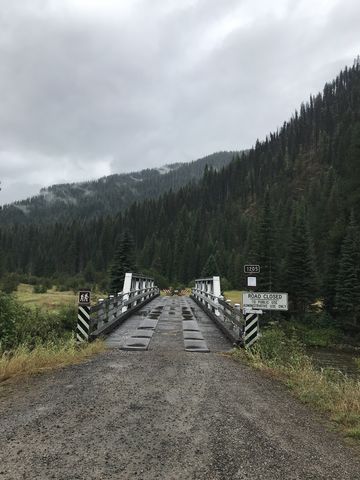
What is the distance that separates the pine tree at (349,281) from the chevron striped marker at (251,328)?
3694 cm

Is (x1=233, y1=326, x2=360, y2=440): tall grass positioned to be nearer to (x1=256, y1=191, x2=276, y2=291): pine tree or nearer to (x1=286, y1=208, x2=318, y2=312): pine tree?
(x1=256, y1=191, x2=276, y2=291): pine tree

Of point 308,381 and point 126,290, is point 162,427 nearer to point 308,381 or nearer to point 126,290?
point 308,381

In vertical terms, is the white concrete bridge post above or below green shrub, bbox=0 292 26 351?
above

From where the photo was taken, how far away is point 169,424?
18.0 ft

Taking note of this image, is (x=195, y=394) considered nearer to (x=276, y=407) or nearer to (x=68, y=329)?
(x=276, y=407)

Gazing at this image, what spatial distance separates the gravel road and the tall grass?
0.35 m

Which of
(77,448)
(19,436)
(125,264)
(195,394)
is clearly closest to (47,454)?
(77,448)

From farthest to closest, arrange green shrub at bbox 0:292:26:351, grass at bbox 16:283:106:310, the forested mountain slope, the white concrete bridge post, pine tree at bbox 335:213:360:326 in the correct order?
the forested mountain slope, pine tree at bbox 335:213:360:326, grass at bbox 16:283:106:310, the white concrete bridge post, green shrub at bbox 0:292:26:351

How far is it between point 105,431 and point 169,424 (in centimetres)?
85

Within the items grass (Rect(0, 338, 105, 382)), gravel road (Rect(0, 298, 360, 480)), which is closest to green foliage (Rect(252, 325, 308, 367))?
gravel road (Rect(0, 298, 360, 480))

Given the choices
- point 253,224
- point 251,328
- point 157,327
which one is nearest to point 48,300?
point 157,327

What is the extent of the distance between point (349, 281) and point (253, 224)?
8826 centimetres

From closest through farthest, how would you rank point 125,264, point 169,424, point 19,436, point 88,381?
point 19,436 < point 169,424 < point 88,381 < point 125,264

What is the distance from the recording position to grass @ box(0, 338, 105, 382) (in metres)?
8.09
